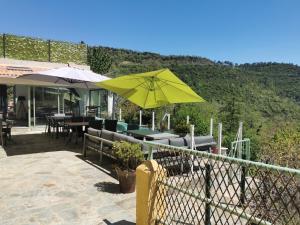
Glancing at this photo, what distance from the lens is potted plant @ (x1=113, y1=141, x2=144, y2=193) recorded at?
20.6ft

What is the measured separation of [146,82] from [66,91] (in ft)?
32.2

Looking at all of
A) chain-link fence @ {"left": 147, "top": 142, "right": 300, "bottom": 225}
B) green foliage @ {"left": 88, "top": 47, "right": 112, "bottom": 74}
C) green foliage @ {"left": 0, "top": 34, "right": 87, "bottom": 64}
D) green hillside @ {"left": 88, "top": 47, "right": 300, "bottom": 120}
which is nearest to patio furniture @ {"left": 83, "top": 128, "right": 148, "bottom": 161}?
chain-link fence @ {"left": 147, "top": 142, "right": 300, "bottom": 225}

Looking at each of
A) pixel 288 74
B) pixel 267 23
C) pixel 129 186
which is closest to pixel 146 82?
pixel 129 186

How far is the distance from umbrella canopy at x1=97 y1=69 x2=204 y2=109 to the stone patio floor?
2.08m

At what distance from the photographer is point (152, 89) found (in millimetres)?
8266

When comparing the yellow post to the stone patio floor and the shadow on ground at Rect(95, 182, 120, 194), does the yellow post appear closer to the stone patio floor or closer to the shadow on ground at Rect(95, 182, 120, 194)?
the stone patio floor

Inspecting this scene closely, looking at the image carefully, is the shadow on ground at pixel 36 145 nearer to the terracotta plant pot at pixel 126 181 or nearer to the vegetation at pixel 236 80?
the terracotta plant pot at pixel 126 181

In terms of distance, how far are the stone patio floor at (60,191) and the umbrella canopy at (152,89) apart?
2080mm

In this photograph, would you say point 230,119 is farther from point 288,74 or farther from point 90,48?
point 288,74

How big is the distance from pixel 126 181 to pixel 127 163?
44 cm

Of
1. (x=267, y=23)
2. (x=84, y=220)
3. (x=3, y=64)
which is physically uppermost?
(x=267, y=23)

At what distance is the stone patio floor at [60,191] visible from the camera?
5.13 meters

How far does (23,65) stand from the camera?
18.5 metres

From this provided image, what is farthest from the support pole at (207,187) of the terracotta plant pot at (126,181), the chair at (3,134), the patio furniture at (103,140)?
the chair at (3,134)
